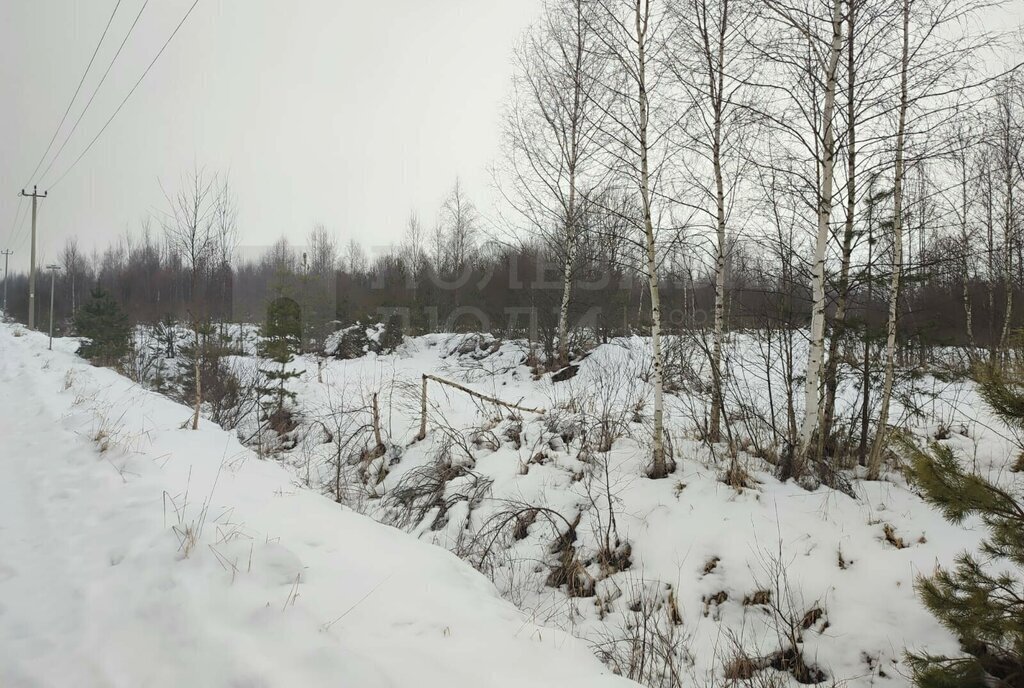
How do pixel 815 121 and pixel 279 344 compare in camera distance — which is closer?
pixel 815 121

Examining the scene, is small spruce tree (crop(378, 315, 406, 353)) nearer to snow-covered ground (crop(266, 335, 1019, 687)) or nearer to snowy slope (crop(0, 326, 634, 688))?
snow-covered ground (crop(266, 335, 1019, 687))

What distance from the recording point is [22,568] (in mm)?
3078

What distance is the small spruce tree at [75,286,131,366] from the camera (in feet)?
69.7

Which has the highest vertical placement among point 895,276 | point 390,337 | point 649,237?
point 649,237

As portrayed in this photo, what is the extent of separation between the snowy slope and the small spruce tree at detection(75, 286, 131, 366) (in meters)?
20.7

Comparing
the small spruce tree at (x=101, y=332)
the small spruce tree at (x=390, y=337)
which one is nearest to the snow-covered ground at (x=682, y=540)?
the small spruce tree at (x=390, y=337)

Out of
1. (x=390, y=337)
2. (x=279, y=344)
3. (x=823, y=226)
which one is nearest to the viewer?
(x=823, y=226)

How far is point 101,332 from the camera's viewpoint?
21.3 metres

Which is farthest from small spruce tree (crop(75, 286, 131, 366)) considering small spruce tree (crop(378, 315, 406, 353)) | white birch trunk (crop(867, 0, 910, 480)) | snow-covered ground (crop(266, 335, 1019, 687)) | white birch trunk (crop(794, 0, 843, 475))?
white birch trunk (crop(867, 0, 910, 480))

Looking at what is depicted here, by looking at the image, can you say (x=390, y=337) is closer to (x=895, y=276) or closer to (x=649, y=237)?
(x=649, y=237)

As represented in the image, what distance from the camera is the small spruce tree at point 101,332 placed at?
21234 mm

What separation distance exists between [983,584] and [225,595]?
4572 mm

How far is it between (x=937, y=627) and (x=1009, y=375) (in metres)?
2.28

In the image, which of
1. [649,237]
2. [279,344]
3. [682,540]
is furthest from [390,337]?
[682,540]
